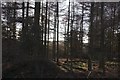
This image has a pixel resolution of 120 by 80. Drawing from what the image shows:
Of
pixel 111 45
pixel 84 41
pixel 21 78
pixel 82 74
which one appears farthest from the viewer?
pixel 84 41

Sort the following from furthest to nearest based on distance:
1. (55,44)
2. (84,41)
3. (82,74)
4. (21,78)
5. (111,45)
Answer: (55,44) → (84,41) → (111,45) → (82,74) → (21,78)

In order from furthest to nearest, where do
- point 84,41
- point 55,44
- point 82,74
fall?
1. point 55,44
2. point 84,41
3. point 82,74

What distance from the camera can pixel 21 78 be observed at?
13523 millimetres

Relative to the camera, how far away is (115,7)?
15664mm

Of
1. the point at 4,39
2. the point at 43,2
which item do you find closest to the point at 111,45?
the point at 43,2

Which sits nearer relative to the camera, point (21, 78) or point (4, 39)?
point (21, 78)

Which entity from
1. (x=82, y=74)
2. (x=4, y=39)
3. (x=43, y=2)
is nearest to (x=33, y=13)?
(x=43, y=2)

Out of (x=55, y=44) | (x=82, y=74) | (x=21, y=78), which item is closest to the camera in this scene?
(x=21, y=78)

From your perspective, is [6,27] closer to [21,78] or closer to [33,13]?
[33,13]

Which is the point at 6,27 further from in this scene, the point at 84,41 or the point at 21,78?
the point at 84,41

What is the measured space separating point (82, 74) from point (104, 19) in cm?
416

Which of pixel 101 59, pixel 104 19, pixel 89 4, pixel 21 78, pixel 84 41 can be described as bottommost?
pixel 21 78

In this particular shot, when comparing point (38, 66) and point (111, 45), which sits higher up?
point (111, 45)

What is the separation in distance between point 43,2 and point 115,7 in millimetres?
5138
